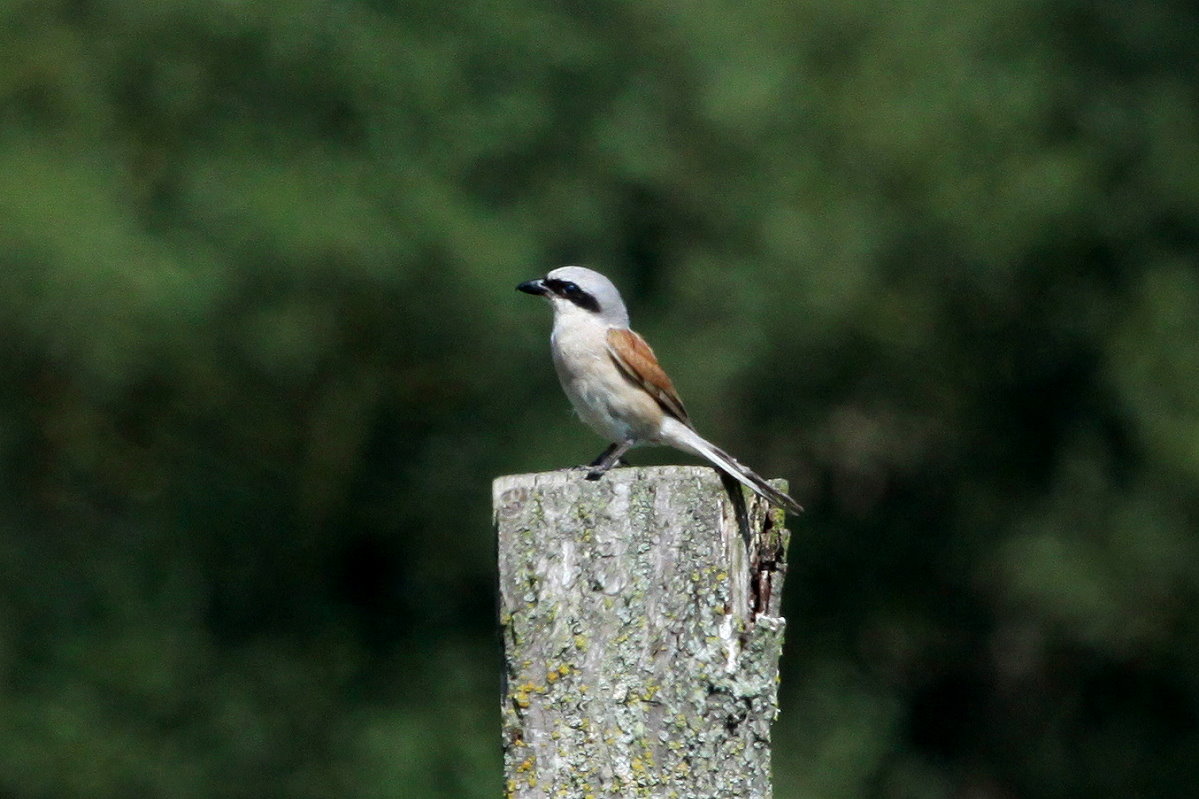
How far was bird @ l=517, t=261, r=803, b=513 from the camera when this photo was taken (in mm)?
5543

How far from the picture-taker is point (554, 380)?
13.4 metres

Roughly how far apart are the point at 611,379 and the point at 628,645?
2225 millimetres

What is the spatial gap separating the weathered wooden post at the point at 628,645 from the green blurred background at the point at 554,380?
8.57m

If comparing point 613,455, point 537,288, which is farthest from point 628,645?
point 537,288

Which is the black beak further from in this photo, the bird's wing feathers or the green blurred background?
the green blurred background

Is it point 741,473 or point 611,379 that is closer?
point 741,473

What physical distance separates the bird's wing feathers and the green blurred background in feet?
21.0

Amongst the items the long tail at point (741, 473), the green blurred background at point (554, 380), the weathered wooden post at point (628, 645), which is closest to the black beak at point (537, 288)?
the long tail at point (741, 473)

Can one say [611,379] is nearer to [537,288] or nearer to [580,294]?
[580,294]

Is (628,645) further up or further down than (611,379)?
further down

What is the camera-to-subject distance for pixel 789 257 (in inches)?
535

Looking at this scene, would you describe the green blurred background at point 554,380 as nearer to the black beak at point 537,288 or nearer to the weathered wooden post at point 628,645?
the black beak at point 537,288

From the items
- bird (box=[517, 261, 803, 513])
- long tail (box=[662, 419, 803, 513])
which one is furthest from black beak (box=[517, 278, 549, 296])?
long tail (box=[662, 419, 803, 513])

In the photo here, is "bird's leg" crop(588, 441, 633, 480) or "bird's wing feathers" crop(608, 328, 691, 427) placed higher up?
"bird's wing feathers" crop(608, 328, 691, 427)
